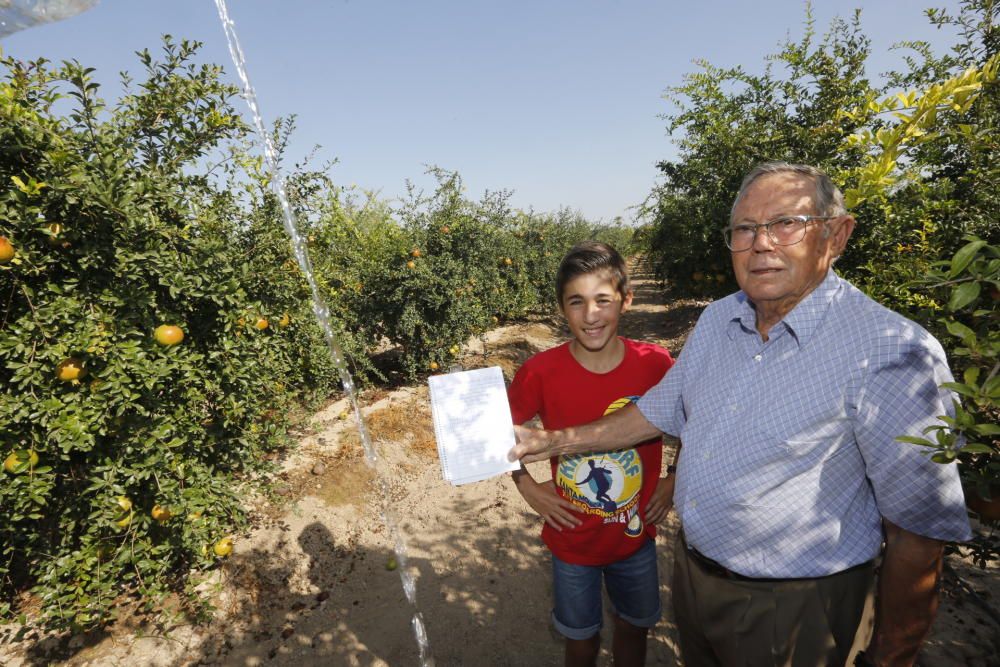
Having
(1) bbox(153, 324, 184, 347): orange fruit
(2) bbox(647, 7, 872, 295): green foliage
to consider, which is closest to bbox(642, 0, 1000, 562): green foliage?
(2) bbox(647, 7, 872, 295): green foliage

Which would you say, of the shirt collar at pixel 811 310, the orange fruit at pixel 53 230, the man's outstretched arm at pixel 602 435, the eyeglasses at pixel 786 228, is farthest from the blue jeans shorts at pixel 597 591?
→ the orange fruit at pixel 53 230

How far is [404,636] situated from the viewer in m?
3.09

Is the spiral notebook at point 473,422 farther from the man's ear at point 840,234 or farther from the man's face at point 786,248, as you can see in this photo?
the man's ear at point 840,234

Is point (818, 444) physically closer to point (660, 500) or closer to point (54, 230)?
point (660, 500)

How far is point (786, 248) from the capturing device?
137 cm

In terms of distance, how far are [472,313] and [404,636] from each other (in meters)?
5.08

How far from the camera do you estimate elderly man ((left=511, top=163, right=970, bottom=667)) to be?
1.15 m

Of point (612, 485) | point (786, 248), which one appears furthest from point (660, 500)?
point (786, 248)

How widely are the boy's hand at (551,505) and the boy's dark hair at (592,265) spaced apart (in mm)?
825

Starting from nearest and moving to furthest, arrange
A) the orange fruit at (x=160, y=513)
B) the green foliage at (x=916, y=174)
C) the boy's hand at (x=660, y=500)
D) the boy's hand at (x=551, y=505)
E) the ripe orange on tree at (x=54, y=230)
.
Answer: the green foliage at (x=916, y=174)
the boy's hand at (x=551, y=505)
the boy's hand at (x=660, y=500)
the ripe orange on tree at (x=54, y=230)
the orange fruit at (x=160, y=513)

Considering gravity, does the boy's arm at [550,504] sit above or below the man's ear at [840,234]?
below

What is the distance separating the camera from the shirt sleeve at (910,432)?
1.10 metres

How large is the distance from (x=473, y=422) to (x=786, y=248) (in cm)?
115

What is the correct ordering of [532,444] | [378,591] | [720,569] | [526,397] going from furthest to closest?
[378,591]
[526,397]
[532,444]
[720,569]
